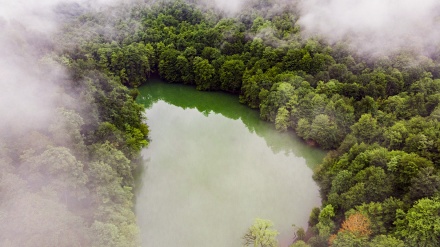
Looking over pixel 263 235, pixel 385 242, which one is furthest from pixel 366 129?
pixel 263 235

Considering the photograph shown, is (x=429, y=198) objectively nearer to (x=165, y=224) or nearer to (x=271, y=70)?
(x=165, y=224)

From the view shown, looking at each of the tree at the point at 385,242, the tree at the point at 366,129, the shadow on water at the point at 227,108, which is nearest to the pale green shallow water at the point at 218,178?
the shadow on water at the point at 227,108

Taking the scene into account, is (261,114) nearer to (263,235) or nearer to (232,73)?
(232,73)

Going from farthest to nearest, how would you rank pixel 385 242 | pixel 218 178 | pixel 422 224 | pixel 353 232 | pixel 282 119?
pixel 282 119 < pixel 218 178 < pixel 353 232 < pixel 385 242 < pixel 422 224

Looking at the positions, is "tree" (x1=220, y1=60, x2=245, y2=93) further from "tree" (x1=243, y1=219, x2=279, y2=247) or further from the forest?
"tree" (x1=243, y1=219, x2=279, y2=247)

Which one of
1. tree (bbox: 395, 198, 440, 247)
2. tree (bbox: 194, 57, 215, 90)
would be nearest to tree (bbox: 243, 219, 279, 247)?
tree (bbox: 395, 198, 440, 247)

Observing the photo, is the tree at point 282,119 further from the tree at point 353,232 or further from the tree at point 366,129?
the tree at point 353,232
